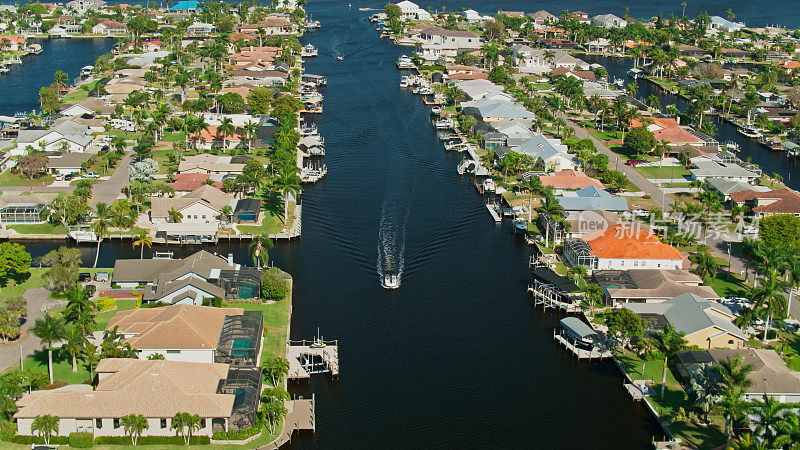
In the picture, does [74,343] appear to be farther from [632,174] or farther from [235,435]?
[632,174]

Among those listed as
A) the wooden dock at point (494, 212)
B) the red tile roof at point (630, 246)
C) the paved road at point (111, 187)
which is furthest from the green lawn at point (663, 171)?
the paved road at point (111, 187)

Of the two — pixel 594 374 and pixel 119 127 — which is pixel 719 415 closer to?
pixel 594 374

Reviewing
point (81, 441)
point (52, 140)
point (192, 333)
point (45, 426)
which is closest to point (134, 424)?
point (81, 441)

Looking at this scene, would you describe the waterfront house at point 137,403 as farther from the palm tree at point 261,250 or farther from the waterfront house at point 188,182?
the waterfront house at point 188,182

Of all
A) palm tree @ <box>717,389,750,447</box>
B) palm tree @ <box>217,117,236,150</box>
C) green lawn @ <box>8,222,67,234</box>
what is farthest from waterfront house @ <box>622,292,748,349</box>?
palm tree @ <box>217,117,236,150</box>

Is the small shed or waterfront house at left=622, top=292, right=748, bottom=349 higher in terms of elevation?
waterfront house at left=622, top=292, right=748, bottom=349

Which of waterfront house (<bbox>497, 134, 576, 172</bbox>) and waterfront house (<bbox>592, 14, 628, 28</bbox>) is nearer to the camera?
waterfront house (<bbox>497, 134, 576, 172</bbox>)

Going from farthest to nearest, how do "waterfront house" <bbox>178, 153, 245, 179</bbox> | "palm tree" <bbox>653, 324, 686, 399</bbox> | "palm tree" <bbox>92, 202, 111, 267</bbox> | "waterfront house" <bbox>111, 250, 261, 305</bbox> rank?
"waterfront house" <bbox>178, 153, 245, 179</bbox>
"palm tree" <bbox>92, 202, 111, 267</bbox>
"waterfront house" <bbox>111, 250, 261, 305</bbox>
"palm tree" <bbox>653, 324, 686, 399</bbox>

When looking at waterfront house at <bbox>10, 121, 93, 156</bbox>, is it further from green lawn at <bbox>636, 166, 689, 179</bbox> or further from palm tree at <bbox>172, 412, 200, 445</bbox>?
→ green lawn at <bbox>636, 166, 689, 179</bbox>
